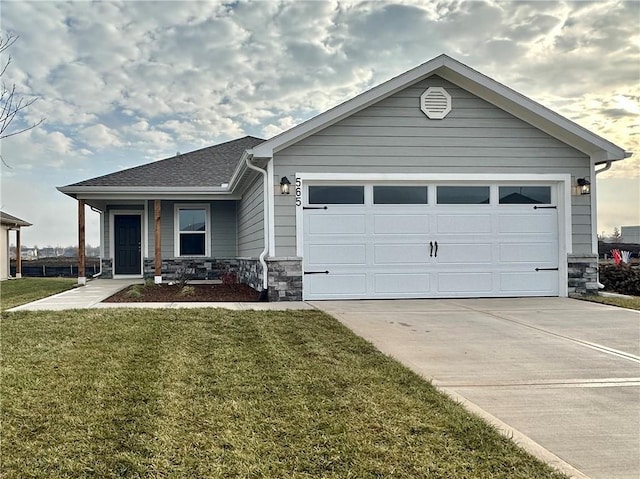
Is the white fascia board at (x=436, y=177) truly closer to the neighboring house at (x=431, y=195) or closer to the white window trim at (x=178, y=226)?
the neighboring house at (x=431, y=195)

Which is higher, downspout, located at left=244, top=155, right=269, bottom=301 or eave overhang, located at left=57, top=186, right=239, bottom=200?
eave overhang, located at left=57, top=186, right=239, bottom=200

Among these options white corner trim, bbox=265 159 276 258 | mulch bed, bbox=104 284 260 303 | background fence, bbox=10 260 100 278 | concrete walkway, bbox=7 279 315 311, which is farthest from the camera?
background fence, bbox=10 260 100 278

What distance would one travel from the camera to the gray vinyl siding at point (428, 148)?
8688 millimetres

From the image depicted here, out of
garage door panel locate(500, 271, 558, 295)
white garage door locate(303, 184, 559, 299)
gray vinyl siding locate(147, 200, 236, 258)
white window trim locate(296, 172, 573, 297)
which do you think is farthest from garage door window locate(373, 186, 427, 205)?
gray vinyl siding locate(147, 200, 236, 258)

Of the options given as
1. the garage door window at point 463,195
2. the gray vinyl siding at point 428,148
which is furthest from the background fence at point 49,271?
the garage door window at point 463,195

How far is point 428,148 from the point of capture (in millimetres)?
9000

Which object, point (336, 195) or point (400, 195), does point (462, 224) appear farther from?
point (336, 195)

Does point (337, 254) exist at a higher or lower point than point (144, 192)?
lower

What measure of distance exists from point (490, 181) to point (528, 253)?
5.19 feet

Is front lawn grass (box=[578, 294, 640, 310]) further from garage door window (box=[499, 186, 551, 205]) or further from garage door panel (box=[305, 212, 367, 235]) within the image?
garage door panel (box=[305, 212, 367, 235])

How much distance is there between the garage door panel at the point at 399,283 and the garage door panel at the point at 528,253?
1.66 metres

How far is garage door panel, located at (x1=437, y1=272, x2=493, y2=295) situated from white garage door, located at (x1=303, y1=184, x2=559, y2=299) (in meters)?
0.02

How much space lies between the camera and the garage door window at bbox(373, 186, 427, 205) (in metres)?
8.97

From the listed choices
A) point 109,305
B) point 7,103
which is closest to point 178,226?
point 109,305
